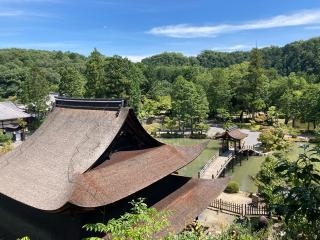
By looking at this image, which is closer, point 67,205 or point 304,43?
point 67,205

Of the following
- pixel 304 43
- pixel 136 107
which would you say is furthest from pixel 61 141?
pixel 304 43

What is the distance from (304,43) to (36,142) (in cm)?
12559

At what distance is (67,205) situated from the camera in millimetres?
10242

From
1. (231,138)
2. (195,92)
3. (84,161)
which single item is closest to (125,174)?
(84,161)

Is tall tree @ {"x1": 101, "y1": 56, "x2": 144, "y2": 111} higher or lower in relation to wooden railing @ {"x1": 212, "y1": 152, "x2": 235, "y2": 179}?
higher

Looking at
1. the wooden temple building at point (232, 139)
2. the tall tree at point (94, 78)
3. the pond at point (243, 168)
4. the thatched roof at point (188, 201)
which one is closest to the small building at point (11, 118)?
the tall tree at point (94, 78)

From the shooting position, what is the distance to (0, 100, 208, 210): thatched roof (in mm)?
11695

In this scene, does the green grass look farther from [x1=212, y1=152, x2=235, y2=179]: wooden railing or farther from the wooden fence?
the wooden fence

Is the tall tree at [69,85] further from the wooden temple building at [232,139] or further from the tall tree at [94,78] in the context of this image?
the wooden temple building at [232,139]

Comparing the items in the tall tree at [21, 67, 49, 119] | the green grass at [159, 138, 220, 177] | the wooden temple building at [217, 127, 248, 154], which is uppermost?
the tall tree at [21, 67, 49, 119]

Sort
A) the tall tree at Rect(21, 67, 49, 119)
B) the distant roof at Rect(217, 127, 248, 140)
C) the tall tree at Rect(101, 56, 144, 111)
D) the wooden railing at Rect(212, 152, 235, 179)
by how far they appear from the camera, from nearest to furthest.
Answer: the wooden railing at Rect(212, 152, 235, 179) < the distant roof at Rect(217, 127, 248, 140) < the tall tree at Rect(101, 56, 144, 111) < the tall tree at Rect(21, 67, 49, 119)

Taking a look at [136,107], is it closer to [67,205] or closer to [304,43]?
[67,205]

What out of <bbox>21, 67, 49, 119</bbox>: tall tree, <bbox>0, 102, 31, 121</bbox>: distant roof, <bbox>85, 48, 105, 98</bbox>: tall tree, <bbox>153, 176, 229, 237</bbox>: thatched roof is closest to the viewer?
<bbox>153, 176, 229, 237</bbox>: thatched roof

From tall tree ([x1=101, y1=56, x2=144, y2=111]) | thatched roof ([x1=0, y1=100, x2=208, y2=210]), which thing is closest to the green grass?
tall tree ([x1=101, y1=56, x2=144, y2=111])
